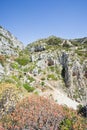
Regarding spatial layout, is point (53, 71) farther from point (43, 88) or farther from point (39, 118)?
point (39, 118)

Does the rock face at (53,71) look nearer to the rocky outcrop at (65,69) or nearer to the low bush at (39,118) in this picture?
the rocky outcrop at (65,69)

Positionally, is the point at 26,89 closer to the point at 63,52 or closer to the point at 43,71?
the point at 43,71

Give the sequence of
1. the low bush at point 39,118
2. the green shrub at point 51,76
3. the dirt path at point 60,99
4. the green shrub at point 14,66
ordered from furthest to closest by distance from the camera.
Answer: the green shrub at point 51,76, the green shrub at point 14,66, the dirt path at point 60,99, the low bush at point 39,118

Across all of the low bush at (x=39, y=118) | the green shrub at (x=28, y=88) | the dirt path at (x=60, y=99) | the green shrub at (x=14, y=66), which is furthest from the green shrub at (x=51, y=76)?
the low bush at (x=39, y=118)

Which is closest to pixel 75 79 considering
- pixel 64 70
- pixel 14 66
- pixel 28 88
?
pixel 64 70

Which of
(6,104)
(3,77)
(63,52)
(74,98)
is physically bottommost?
(74,98)

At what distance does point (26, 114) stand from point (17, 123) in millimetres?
2311

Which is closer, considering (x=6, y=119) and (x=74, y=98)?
(x=6, y=119)

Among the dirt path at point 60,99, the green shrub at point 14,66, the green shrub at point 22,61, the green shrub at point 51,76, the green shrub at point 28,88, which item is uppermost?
the green shrub at point 22,61

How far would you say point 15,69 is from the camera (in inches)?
2795

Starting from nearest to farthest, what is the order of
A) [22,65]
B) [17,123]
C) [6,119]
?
[17,123] < [6,119] < [22,65]

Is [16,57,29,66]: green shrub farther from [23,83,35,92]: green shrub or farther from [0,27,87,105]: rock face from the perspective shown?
[23,83,35,92]: green shrub

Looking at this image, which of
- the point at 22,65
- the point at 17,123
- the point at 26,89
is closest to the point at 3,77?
the point at 26,89

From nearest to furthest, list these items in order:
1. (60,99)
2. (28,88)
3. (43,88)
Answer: (60,99), (28,88), (43,88)
